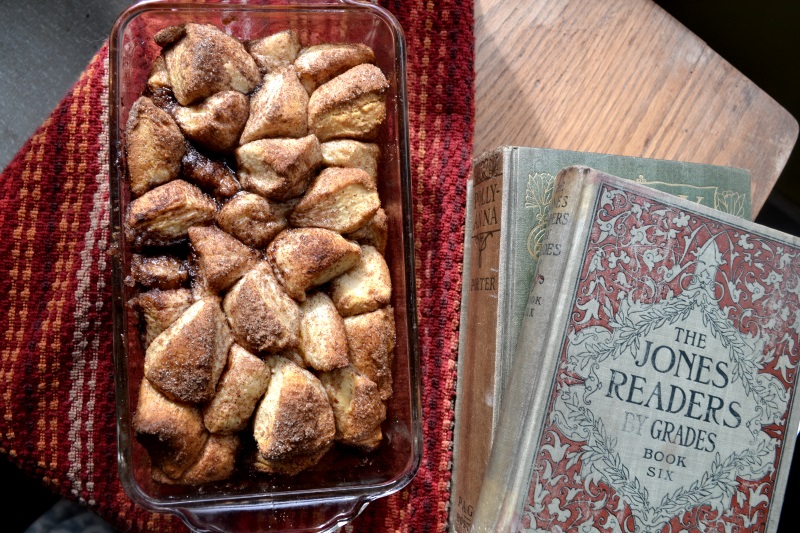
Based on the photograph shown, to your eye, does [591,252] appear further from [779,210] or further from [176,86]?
[779,210]

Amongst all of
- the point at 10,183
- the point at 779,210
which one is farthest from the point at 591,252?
the point at 779,210

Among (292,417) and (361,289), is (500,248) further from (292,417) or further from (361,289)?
(292,417)

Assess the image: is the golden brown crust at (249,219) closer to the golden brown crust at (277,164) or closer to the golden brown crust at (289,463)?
the golden brown crust at (277,164)

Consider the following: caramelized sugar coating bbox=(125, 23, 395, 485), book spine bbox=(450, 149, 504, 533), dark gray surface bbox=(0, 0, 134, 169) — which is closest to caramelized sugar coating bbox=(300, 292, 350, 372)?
caramelized sugar coating bbox=(125, 23, 395, 485)

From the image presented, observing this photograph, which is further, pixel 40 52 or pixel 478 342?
pixel 40 52

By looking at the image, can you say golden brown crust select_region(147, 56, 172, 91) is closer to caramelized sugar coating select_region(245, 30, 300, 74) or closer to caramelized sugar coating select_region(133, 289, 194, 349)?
caramelized sugar coating select_region(245, 30, 300, 74)

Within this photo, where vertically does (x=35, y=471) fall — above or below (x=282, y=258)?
below

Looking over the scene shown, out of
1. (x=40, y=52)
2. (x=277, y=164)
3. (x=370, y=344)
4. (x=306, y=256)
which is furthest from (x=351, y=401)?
(x=40, y=52)
